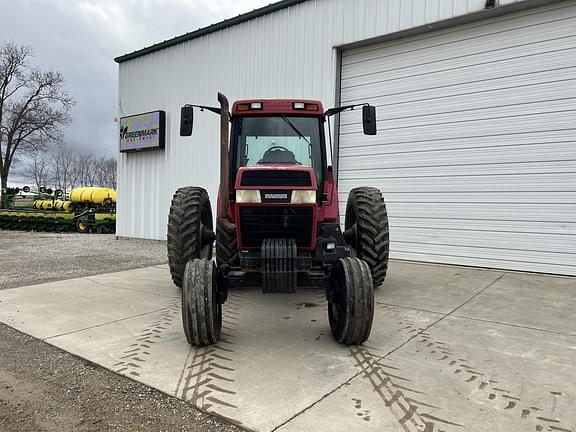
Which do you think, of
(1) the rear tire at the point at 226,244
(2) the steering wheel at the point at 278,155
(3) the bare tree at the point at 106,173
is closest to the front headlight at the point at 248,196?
(1) the rear tire at the point at 226,244

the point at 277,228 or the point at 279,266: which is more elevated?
the point at 277,228

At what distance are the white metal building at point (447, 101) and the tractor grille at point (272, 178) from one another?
5228mm

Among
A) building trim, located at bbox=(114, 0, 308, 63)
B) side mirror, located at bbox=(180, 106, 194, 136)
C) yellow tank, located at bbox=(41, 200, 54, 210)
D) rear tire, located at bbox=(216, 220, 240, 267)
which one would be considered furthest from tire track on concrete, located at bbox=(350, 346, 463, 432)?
yellow tank, located at bbox=(41, 200, 54, 210)

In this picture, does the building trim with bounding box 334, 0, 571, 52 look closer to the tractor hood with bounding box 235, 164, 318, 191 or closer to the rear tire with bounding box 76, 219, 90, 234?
the tractor hood with bounding box 235, 164, 318, 191

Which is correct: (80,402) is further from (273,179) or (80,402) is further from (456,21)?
(456,21)

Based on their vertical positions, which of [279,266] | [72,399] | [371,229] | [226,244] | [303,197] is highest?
[303,197]

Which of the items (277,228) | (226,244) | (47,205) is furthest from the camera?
(47,205)

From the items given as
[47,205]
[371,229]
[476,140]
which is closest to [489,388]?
[371,229]

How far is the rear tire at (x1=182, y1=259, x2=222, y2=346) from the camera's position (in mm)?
3379

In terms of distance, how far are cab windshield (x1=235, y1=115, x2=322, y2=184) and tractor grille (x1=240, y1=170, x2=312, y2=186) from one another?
918 millimetres

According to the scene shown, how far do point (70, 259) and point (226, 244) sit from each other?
600cm

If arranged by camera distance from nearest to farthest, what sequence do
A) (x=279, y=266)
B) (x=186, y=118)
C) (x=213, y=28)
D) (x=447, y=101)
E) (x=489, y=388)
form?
(x=489, y=388) → (x=279, y=266) → (x=186, y=118) → (x=447, y=101) → (x=213, y=28)

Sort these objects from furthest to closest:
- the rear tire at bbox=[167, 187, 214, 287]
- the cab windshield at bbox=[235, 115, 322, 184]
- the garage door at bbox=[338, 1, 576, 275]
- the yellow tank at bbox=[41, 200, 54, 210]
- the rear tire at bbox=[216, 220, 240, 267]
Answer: the yellow tank at bbox=[41, 200, 54, 210]
the garage door at bbox=[338, 1, 576, 275]
the rear tire at bbox=[167, 187, 214, 287]
the cab windshield at bbox=[235, 115, 322, 184]
the rear tire at bbox=[216, 220, 240, 267]

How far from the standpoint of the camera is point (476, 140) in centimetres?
771
